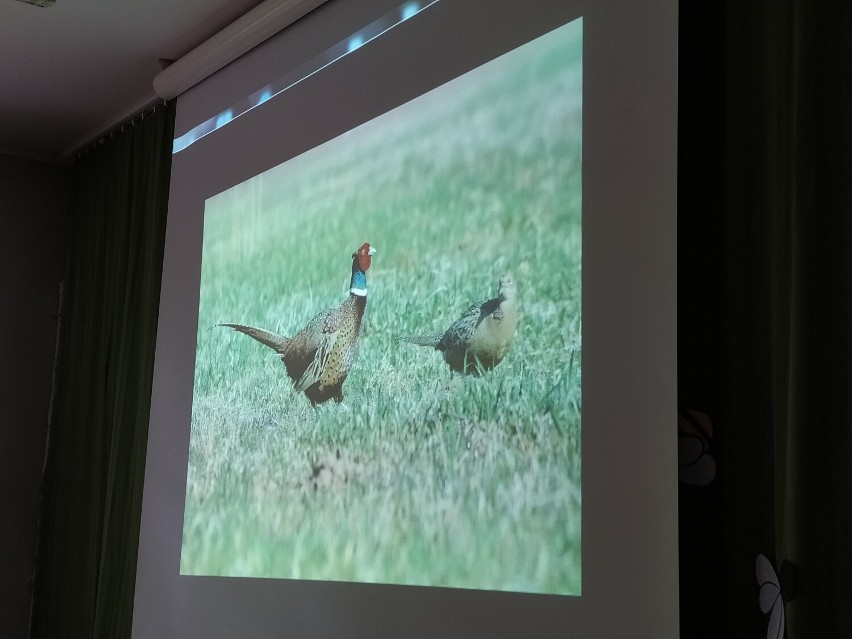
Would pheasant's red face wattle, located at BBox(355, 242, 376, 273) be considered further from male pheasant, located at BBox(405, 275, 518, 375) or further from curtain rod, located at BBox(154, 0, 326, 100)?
curtain rod, located at BBox(154, 0, 326, 100)

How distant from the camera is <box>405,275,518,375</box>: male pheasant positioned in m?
1.99

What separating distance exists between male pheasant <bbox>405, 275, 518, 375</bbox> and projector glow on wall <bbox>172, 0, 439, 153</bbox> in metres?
0.79

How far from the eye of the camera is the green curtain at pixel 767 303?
62.2 inches

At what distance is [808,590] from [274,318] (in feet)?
5.16

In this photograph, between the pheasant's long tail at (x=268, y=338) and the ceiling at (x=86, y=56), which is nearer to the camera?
the pheasant's long tail at (x=268, y=338)

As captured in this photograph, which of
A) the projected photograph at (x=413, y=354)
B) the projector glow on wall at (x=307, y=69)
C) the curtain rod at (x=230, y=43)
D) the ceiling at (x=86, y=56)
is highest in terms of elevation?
the ceiling at (x=86, y=56)

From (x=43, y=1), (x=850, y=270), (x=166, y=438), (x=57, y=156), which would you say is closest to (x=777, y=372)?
(x=850, y=270)

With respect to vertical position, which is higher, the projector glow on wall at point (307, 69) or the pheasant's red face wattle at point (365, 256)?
the projector glow on wall at point (307, 69)

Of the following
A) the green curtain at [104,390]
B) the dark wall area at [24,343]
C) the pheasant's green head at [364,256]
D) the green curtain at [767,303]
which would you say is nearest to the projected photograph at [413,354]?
the pheasant's green head at [364,256]

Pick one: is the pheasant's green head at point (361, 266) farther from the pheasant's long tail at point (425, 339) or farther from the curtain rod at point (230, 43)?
the curtain rod at point (230, 43)

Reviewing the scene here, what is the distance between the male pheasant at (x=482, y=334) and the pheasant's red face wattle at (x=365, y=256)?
0.34m

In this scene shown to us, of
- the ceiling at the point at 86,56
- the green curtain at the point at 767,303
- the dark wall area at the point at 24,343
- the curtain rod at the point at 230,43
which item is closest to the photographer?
the green curtain at the point at 767,303

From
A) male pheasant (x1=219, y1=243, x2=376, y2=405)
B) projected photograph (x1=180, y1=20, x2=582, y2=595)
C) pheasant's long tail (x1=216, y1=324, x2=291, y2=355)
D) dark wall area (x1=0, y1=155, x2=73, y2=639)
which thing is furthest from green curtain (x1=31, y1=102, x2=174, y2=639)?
male pheasant (x1=219, y1=243, x2=376, y2=405)

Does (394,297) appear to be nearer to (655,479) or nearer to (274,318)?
(274,318)
